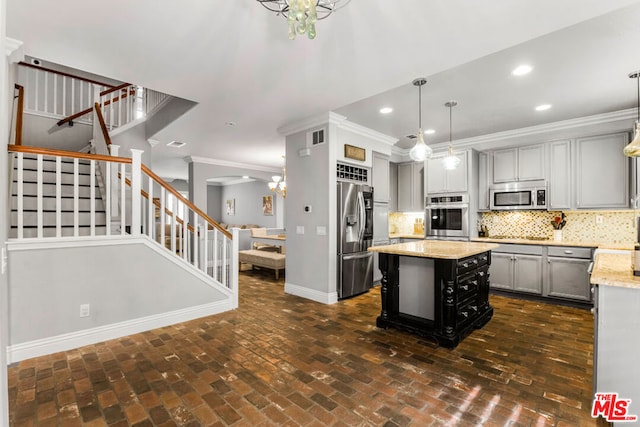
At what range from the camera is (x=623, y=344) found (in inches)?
72.6

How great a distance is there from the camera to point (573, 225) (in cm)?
484

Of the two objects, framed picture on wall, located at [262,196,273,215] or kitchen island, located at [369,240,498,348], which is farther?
framed picture on wall, located at [262,196,273,215]

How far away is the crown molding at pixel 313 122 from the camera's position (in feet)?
14.5

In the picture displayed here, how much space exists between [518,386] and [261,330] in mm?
2419

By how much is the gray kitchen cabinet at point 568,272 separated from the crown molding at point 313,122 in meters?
3.61

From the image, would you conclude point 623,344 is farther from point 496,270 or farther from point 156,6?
point 156,6

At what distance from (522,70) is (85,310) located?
496cm

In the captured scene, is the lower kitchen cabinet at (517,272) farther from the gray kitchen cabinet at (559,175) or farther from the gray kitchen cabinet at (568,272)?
the gray kitchen cabinet at (559,175)

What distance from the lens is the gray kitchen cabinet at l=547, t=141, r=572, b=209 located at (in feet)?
15.1

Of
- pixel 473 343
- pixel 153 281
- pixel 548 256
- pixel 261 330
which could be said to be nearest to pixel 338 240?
pixel 261 330

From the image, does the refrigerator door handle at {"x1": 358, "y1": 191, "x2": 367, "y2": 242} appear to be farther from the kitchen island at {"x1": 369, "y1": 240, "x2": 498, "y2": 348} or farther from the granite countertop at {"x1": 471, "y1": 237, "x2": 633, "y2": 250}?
the granite countertop at {"x1": 471, "y1": 237, "x2": 633, "y2": 250}

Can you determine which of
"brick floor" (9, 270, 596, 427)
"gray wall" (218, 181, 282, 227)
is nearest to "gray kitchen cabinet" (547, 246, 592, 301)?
"brick floor" (9, 270, 596, 427)

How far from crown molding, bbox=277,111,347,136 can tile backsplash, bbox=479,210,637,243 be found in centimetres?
324

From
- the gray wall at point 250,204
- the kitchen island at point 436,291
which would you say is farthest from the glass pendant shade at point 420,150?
the gray wall at point 250,204
